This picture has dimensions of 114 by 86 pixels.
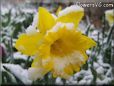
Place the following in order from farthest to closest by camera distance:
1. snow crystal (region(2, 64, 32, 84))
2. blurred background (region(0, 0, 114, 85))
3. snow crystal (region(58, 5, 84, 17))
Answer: blurred background (region(0, 0, 114, 85)), snow crystal (region(2, 64, 32, 84)), snow crystal (region(58, 5, 84, 17))

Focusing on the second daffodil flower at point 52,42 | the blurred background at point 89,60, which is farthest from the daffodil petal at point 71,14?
the blurred background at point 89,60

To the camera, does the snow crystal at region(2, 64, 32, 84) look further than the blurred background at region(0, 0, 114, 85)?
No

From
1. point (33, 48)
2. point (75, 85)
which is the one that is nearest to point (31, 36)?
point (33, 48)

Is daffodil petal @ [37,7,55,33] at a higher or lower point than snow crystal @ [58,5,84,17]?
lower

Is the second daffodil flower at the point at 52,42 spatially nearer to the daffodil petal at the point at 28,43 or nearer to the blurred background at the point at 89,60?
the daffodil petal at the point at 28,43

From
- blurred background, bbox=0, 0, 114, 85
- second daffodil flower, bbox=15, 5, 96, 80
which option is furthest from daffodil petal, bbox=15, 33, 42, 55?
blurred background, bbox=0, 0, 114, 85

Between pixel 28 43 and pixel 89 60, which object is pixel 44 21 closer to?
pixel 28 43

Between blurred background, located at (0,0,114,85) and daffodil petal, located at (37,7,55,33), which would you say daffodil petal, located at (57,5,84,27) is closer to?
daffodil petal, located at (37,7,55,33)

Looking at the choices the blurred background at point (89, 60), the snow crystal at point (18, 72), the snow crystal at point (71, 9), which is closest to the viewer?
the snow crystal at point (71, 9)
